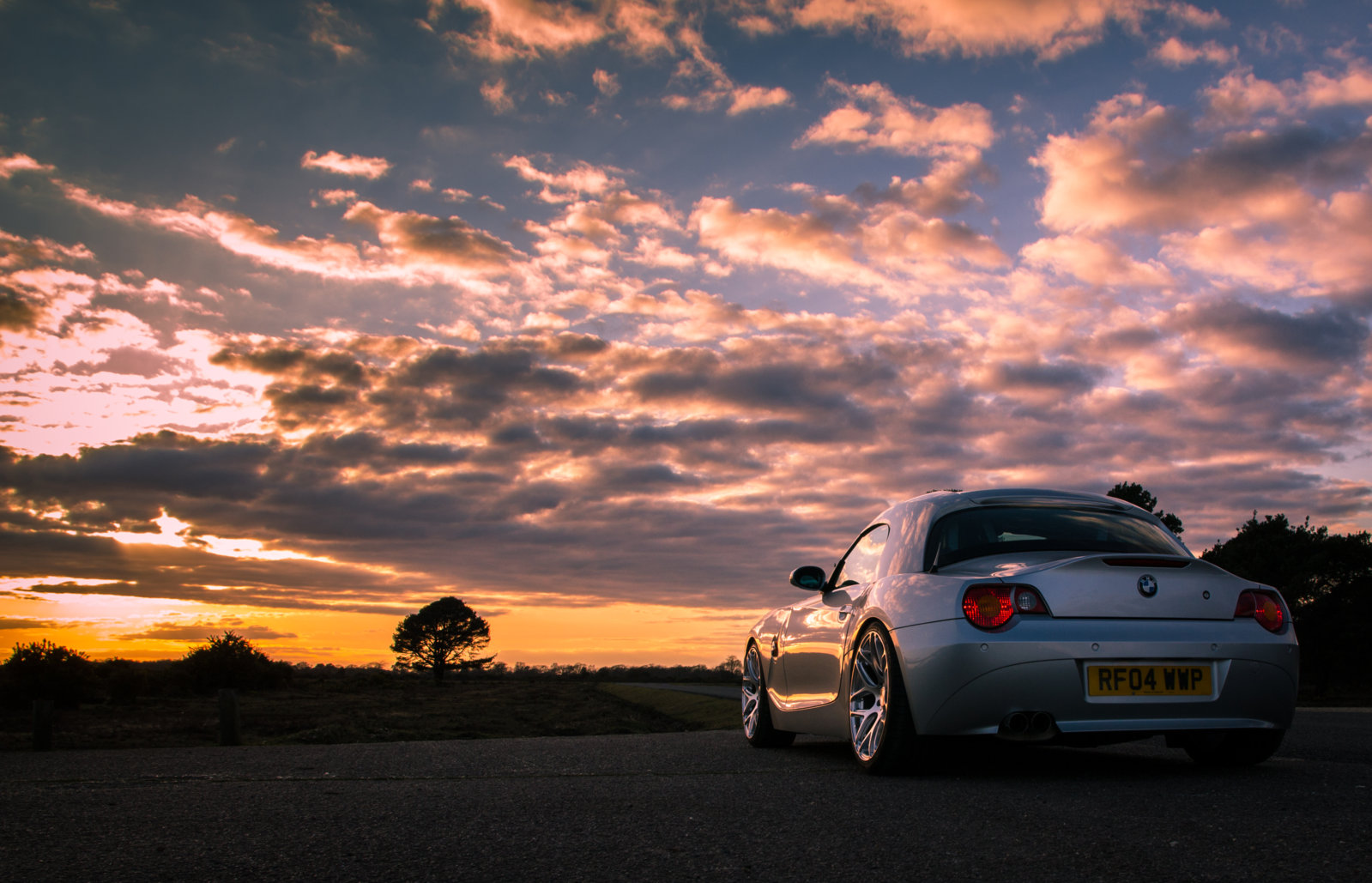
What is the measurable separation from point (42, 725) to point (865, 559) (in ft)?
44.4

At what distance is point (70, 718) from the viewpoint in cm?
2306

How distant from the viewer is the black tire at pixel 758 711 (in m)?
7.71

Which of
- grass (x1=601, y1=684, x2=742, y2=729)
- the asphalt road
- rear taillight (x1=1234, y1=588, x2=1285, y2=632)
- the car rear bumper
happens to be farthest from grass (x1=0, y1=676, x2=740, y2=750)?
rear taillight (x1=1234, y1=588, x2=1285, y2=632)

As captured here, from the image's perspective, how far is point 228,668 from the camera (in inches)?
1422

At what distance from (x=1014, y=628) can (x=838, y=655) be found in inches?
61.2

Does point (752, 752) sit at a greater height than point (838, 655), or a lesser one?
lesser

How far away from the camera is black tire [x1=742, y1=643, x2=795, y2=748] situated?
25.3 ft

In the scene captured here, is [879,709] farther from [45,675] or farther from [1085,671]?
[45,675]

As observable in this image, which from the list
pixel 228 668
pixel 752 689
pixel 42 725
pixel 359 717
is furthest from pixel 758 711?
pixel 228 668

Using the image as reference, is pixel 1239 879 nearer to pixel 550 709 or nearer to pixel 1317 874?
pixel 1317 874

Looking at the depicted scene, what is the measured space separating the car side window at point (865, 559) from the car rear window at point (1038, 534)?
624 mm

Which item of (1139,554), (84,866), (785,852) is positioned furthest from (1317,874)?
(84,866)

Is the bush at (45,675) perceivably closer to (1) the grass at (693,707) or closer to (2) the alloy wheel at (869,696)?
(1) the grass at (693,707)

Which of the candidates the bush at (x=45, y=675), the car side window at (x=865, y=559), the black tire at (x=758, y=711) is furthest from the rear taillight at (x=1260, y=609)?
the bush at (x=45, y=675)
